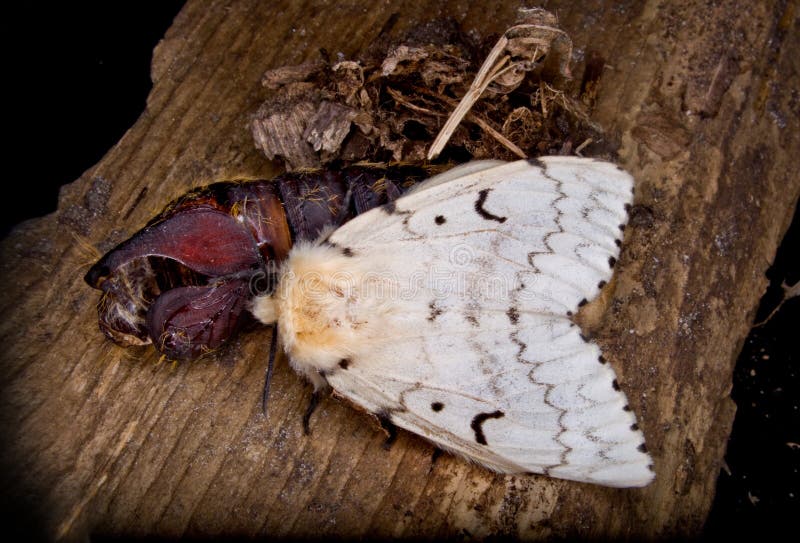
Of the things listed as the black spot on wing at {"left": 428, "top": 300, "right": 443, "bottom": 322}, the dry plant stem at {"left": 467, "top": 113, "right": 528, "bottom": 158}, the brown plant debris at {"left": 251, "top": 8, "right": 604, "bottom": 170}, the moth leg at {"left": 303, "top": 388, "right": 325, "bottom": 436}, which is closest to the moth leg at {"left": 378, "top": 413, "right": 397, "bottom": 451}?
the moth leg at {"left": 303, "top": 388, "right": 325, "bottom": 436}

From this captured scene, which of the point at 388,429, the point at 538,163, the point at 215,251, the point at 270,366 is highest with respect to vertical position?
the point at 538,163

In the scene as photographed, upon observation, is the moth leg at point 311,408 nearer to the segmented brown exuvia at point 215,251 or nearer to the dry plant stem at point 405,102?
the segmented brown exuvia at point 215,251

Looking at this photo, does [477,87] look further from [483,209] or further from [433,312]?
[433,312]

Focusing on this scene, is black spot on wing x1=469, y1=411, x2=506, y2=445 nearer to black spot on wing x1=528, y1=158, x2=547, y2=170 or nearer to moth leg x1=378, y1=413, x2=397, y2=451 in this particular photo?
moth leg x1=378, y1=413, x2=397, y2=451

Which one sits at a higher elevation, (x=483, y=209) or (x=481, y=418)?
(x=483, y=209)

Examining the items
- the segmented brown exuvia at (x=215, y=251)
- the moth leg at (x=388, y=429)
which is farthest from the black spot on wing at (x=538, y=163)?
the moth leg at (x=388, y=429)

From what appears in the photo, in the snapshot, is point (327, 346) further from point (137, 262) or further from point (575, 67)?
point (575, 67)

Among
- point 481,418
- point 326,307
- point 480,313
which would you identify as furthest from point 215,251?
point 481,418
